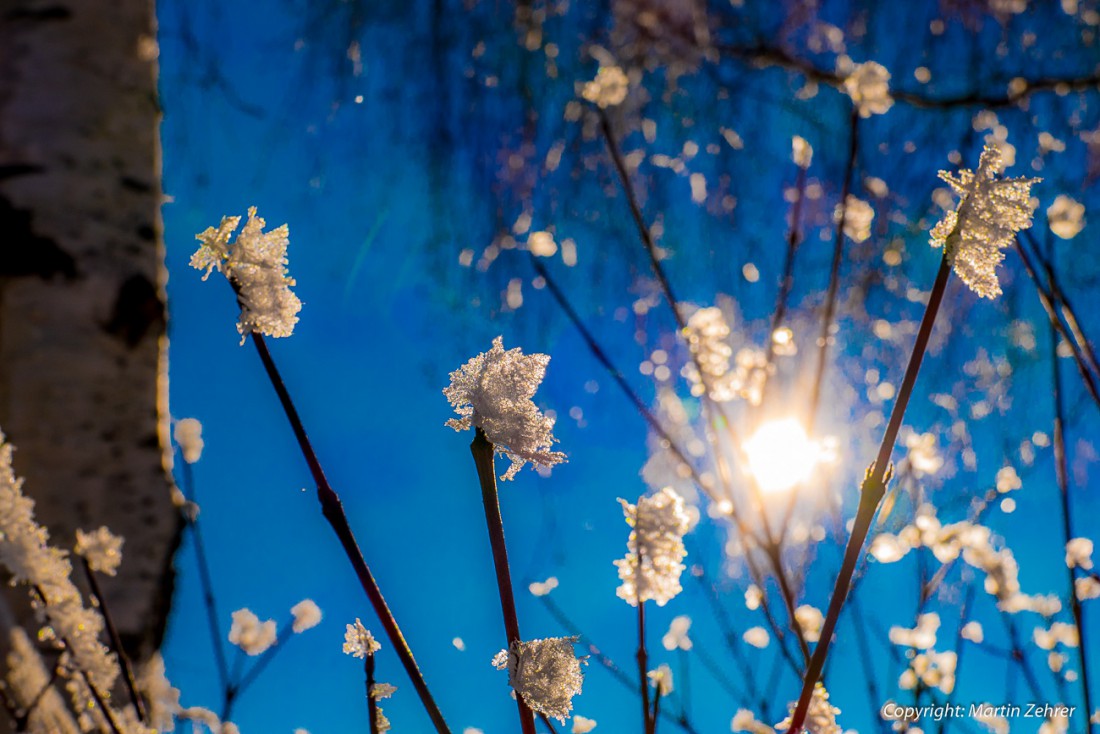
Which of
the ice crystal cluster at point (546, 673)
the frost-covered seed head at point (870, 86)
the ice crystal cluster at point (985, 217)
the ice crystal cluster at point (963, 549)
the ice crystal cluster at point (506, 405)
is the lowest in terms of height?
the ice crystal cluster at point (546, 673)

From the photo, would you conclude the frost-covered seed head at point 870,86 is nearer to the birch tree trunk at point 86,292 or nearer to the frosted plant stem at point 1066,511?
the frosted plant stem at point 1066,511

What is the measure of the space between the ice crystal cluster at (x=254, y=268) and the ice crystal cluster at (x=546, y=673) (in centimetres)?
23

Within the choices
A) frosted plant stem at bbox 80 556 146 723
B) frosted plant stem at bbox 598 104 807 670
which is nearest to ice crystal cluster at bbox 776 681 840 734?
frosted plant stem at bbox 598 104 807 670

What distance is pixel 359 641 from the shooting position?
49 cm

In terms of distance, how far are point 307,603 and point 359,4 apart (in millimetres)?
1808

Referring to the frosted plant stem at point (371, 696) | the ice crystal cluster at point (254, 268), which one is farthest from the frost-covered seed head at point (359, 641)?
the ice crystal cluster at point (254, 268)

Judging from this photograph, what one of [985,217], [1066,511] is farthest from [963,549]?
[985,217]

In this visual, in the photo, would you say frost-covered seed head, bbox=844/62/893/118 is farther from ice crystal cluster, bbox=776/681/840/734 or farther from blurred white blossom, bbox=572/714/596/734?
blurred white blossom, bbox=572/714/596/734

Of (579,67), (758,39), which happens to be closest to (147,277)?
(579,67)

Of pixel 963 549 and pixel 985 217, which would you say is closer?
pixel 985 217

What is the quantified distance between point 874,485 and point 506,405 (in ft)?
0.66

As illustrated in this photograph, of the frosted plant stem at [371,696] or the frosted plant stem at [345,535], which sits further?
the frosted plant stem at [371,696]

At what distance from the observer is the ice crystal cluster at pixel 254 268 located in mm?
342

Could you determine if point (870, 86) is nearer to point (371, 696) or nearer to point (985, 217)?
point (985, 217)
